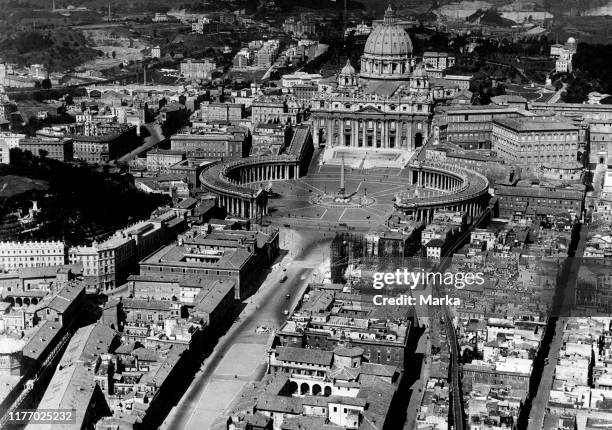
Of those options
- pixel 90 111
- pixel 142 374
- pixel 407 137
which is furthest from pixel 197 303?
pixel 90 111

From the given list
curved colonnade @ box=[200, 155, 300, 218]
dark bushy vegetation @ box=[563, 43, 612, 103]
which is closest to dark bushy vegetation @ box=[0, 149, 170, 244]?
curved colonnade @ box=[200, 155, 300, 218]

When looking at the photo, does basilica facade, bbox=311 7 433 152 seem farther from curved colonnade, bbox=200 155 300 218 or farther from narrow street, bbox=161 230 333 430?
narrow street, bbox=161 230 333 430

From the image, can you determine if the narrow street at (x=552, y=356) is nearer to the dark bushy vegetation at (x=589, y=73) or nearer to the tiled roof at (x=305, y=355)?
the tiled roof at (x=305, y=355)

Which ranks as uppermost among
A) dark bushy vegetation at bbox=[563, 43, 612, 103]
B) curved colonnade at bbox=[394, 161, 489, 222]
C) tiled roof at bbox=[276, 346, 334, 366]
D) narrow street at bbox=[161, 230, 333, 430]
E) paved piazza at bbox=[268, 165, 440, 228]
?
dark bushy vegetation at bbox=[563, 43, 612, 103]

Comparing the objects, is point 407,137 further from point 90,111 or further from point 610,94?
point 90,111

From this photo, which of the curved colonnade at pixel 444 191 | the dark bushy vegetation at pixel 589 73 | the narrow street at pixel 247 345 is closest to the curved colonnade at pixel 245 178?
the narrow street at pixel 247 345

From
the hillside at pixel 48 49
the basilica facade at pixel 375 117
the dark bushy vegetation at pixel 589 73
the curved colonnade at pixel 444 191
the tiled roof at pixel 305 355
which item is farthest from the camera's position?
the hillside at pixel 48 49

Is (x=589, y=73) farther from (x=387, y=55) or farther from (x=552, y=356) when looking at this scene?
(x=552, y=356)

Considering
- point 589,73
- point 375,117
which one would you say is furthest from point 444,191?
point 589,73
